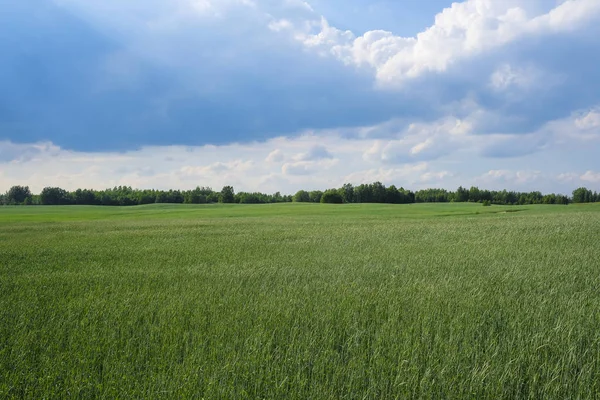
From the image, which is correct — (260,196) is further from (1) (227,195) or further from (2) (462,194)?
(2) (462,194)

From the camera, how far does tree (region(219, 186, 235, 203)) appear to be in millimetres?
135125

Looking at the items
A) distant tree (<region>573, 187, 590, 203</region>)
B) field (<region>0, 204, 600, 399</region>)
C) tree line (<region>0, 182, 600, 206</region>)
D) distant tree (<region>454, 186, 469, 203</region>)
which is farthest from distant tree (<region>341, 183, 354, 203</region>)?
field (<region>0, 204, 600, 399</region>)

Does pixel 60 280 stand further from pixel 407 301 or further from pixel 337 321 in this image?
pixel 407 301

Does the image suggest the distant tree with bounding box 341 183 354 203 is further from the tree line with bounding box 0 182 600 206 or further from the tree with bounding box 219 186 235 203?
the tree with bounding box 219 186 235 203

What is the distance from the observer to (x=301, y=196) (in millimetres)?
163125

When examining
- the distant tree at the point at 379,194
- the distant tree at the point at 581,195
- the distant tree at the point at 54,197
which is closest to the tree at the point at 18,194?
the distant tree at the point at 54,197

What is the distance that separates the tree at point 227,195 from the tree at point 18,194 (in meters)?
59.5

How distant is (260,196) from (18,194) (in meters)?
76.9

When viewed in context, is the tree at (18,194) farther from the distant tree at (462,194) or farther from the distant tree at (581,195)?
Answer: the distant tree at (581,195)

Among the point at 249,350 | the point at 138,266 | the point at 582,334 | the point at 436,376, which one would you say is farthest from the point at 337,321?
the point at 138,266

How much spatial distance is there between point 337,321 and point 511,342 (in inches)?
101

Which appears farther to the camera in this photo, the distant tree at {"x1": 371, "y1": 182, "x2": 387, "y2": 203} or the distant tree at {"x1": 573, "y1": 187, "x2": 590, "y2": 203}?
the distant tree at {"x1": 573, "y1": 187, "x2": 590, "y2": 203}

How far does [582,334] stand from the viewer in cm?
601

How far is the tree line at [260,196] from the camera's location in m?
121
